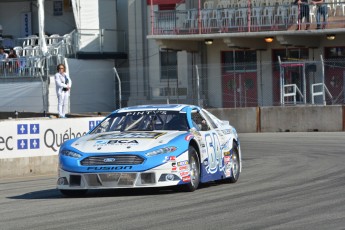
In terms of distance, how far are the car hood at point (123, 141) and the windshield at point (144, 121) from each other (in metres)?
0.34

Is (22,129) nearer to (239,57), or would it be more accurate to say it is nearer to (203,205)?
(203,205)

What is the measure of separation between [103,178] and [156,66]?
94.2 feet


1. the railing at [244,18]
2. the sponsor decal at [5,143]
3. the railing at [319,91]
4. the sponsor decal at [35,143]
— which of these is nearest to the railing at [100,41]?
the railing at [244,18]

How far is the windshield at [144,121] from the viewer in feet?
46.0

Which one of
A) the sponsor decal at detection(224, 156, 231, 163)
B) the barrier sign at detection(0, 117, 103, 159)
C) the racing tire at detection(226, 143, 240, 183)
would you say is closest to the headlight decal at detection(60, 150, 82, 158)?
the sponsor decal at detection(224, 156, 231, 163)

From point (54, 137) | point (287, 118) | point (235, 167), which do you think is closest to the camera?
point (235, 167)

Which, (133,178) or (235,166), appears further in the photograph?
(235,166)

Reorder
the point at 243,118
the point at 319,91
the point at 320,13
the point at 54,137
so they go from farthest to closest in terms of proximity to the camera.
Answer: the point at 320,13, the point at 319,91, the point at 243,118, the point at 54,137

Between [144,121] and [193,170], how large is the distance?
4.14 feet

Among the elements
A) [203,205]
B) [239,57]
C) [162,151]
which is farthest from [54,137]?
[239,57]

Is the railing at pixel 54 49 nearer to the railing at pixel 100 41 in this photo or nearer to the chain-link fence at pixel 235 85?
the railing at pixel 100 41

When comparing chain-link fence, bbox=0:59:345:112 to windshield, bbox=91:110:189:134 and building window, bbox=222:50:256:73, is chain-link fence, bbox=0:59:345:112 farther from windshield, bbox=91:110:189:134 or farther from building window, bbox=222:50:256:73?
windshield, bbox=91:110:189:134

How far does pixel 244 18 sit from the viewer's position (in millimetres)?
36438

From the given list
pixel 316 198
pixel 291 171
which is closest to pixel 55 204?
pixel 316 198
